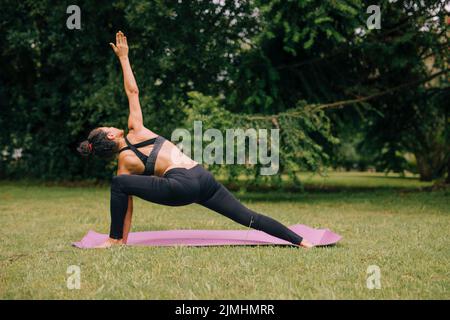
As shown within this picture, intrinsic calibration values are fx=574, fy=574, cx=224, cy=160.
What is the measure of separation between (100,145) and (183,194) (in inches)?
35.8

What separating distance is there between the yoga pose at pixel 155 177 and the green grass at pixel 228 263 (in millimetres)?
302

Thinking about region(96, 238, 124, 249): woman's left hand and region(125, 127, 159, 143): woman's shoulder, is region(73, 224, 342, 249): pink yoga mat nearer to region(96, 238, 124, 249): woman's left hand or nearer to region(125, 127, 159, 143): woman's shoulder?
region(96, 238, 124, 249): woman's left hand

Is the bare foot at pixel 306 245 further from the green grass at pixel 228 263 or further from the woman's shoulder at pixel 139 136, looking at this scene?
the woman's shoulder at pixel 139 136

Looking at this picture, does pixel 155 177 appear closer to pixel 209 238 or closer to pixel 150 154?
pixel 150 154

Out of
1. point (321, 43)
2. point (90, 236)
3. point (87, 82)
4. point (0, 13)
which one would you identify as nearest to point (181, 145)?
point (321, 43)

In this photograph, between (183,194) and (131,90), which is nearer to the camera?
(183,194)

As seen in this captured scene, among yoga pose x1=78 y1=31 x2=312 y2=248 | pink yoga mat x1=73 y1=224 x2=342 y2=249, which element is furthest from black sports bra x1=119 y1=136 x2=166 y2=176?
pink yoga mat x1=73 y1=224 x2=342 y2=249

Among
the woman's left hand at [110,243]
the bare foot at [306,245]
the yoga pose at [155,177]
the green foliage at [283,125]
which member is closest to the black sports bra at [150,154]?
the yoga pose at [155,177]

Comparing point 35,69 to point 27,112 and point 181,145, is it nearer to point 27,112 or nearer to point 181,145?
point 27,112

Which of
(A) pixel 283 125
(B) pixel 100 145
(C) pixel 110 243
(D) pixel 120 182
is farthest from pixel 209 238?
(A) pixel 283 125

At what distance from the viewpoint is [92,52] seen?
566 inches

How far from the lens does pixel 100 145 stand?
5227mm

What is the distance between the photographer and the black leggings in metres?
5.01

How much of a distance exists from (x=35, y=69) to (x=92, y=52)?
128 inches
